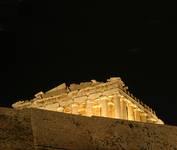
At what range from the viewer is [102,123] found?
9.02m

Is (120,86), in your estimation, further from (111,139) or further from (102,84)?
(111,139)

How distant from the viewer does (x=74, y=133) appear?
8.63 metres

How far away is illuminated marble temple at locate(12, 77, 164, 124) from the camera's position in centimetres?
5969

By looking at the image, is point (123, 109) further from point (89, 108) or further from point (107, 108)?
point (89, 108)

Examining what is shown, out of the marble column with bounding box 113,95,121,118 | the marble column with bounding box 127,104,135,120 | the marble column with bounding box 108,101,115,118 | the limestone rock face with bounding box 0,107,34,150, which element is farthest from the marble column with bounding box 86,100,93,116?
the limestone rock face with bounding box 0,107,34,150

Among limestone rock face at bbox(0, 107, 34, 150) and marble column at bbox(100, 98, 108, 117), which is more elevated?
marble column at bbox(100, 98, 108, 117)

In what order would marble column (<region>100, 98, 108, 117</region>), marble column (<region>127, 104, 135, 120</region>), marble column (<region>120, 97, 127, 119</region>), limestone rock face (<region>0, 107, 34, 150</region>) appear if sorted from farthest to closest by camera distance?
1. marble column (<region>127, 104, 135, 120</region>)
2. marble column (<region>120, 97, 127, 119</region>)
3. marble column (<region>100, 98, 108, 117</region>)
4. limestone rock face (<region>0, 107, 34, 150</region>)

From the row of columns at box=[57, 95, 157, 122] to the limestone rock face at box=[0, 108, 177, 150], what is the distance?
48815 millimetres

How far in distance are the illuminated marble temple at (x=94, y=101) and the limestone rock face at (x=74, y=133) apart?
4870cm

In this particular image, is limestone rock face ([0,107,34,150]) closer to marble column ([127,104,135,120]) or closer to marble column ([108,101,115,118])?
marble column ([108,101,115,118])

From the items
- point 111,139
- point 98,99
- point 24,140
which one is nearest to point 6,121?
point 24,140

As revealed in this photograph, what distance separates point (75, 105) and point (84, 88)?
2.32 meters

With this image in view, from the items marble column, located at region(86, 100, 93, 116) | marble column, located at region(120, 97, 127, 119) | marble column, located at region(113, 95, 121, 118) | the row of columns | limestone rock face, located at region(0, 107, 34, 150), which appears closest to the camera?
limestone rock face, located at region(0, 107, 34, 150)

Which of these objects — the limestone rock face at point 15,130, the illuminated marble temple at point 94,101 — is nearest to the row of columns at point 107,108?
the illuminated marble temple at point 94,101
